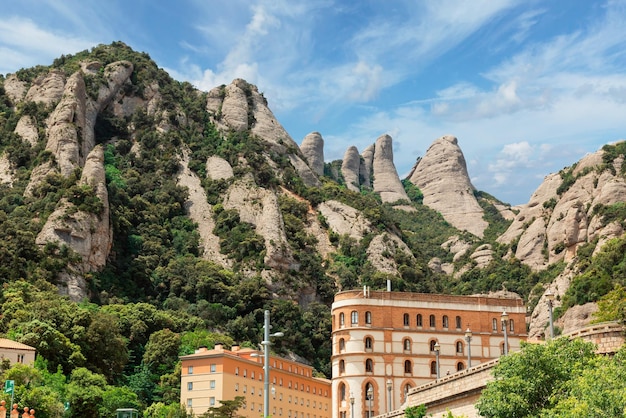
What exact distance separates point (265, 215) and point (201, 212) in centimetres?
1375

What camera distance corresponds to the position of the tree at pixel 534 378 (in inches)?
1642

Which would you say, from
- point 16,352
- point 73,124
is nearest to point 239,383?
point 16,352

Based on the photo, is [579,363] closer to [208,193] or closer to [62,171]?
[62,171]

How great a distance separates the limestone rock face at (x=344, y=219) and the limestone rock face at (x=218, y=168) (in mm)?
18386

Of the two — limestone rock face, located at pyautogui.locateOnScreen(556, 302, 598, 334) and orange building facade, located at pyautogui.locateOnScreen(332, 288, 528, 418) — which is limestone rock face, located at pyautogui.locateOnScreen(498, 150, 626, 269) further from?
orange building facade, located at pyautogui.locateOnScreen(332, 288, 528, 418)

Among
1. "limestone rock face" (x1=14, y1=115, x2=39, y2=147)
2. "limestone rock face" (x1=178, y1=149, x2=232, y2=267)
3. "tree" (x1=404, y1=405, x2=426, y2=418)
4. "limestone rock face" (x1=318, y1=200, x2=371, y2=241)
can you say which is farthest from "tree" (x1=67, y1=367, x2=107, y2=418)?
"limestone rock face" (x1=318, y1=200, x2=371, y2=241)

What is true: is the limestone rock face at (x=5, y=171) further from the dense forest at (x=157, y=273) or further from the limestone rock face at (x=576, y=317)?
the limestone rock face at (x=576, y=317)

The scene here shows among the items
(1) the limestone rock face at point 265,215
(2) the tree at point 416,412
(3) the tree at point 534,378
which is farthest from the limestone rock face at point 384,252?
(3) the tree at point 534,378

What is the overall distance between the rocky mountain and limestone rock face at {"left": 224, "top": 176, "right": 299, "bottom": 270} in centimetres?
30

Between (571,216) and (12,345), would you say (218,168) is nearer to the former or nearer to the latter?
(571,216)

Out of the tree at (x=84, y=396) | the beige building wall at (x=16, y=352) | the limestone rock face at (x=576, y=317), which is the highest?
the limestone rock face at (x=576, y=317)

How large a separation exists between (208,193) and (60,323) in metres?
79.3

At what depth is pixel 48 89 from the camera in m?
176

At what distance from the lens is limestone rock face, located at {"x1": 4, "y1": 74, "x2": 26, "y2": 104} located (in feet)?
598
